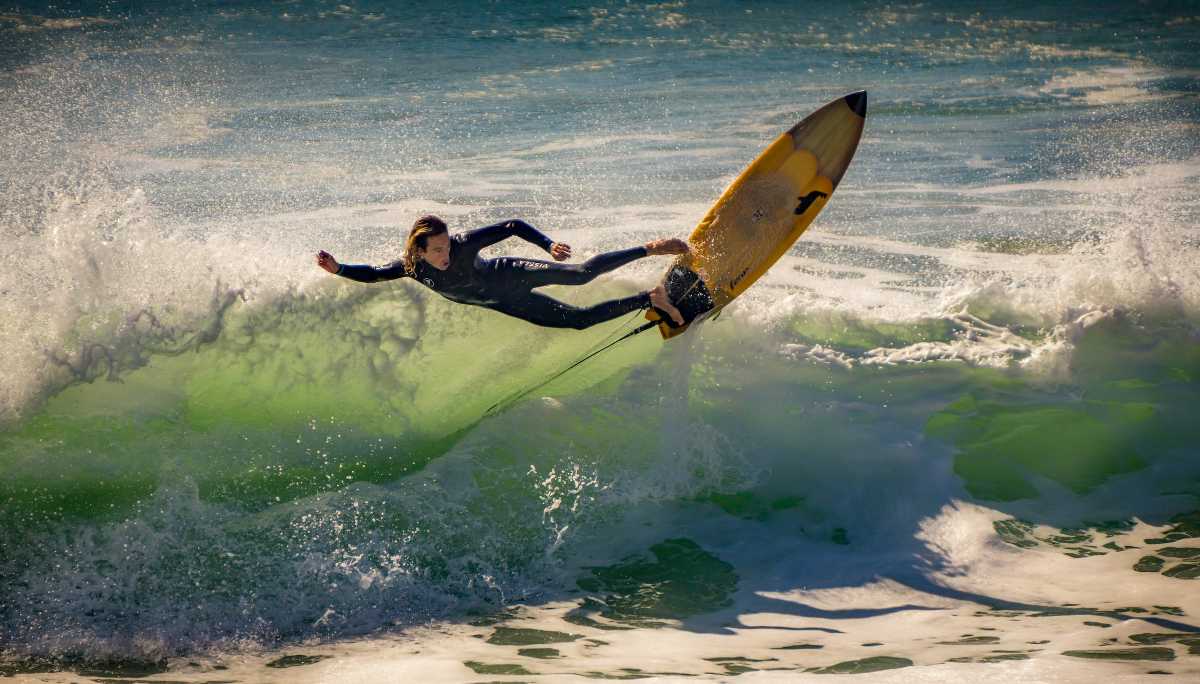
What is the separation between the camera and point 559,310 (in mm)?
6113

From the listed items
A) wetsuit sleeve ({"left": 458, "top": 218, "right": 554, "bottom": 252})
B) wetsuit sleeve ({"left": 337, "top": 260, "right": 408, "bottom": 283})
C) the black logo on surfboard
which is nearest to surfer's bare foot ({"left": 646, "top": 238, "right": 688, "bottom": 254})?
wetsuit sleeve ({"left": 458, "top": 218, "right": 554, "bottom": 252})

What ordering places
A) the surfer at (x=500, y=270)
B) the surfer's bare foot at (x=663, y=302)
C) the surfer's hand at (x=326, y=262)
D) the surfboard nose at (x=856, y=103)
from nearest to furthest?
the surfer's hand at (x=326, y=262) < the surfer at (x=500, y=270) < the surfer's bare foot at (x=663, y=302) < the surfboard nose at (x=856, y=103)

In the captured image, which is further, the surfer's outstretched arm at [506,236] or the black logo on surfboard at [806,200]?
the black logo on surfboard at [806,200]

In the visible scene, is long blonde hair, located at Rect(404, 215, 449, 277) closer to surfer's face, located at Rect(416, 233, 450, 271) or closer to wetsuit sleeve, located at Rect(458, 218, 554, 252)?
surfer's face, located at Rect(416, 233, 450, 271)

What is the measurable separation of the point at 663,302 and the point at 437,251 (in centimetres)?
160

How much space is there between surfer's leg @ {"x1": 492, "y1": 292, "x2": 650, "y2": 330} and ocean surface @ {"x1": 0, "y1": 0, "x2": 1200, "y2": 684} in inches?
48.7

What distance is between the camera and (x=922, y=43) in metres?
18.6

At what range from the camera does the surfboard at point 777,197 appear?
6.88m

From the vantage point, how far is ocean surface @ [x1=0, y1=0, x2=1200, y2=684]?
18.4 ft

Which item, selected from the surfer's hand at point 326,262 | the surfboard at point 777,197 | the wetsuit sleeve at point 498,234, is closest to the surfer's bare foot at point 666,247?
the wetsuit sleeve at point 498,234

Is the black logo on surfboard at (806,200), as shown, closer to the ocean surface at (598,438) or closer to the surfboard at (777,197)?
the surfboard at (777,197)

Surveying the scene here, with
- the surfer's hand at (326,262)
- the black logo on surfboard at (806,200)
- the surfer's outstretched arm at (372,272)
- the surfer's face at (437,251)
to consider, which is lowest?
the surfer's outstretched arm at (372,272)

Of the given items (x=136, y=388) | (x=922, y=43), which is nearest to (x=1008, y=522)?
(x=136, y=388)

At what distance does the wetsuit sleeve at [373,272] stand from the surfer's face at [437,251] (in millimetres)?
196
